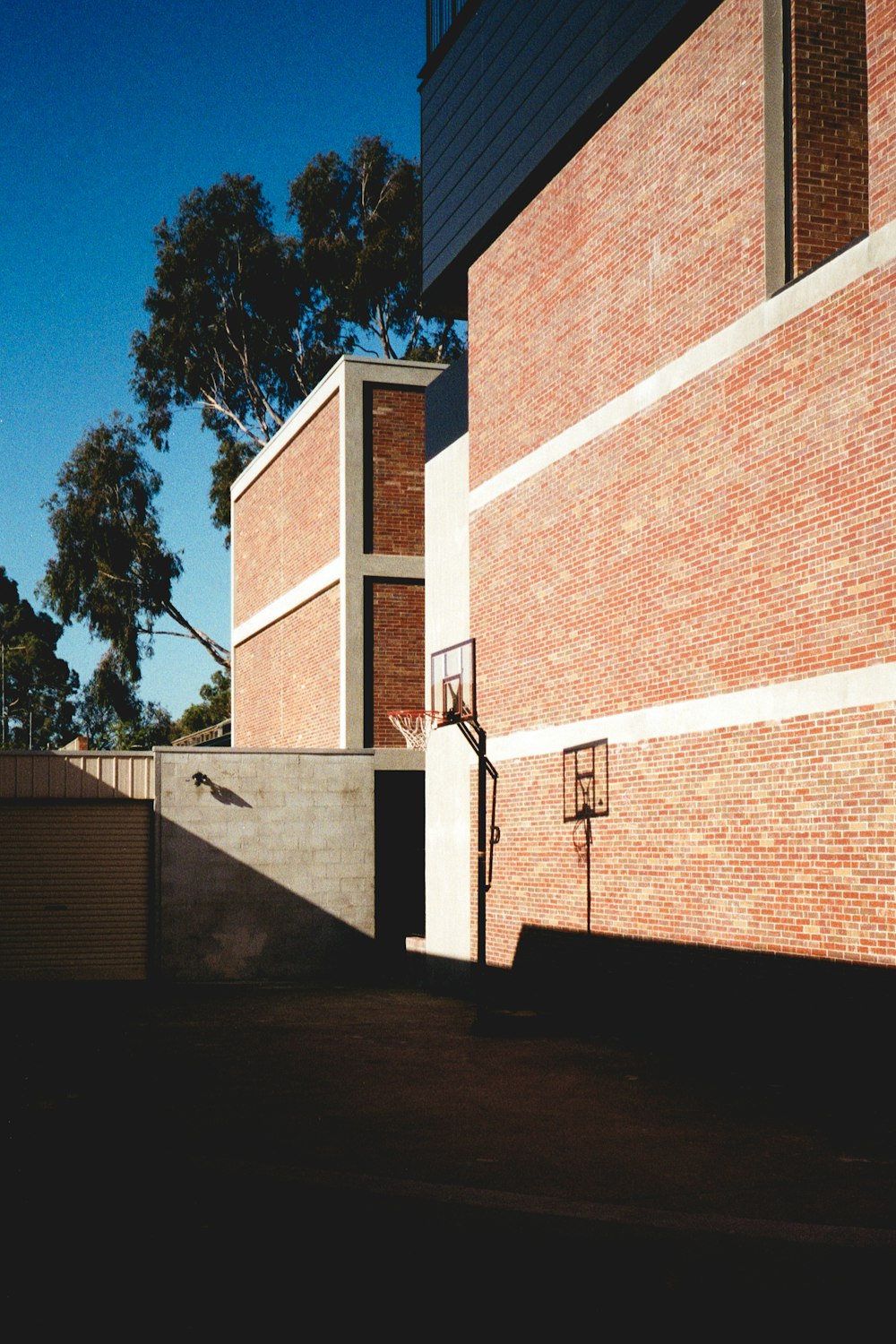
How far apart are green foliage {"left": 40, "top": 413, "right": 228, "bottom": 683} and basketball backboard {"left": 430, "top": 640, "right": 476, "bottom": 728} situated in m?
25.6

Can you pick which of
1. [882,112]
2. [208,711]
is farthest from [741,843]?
[208,711]

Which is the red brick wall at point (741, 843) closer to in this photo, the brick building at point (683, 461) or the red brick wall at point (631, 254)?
the brick building at point (683, 461)

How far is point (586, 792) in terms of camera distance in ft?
53.5

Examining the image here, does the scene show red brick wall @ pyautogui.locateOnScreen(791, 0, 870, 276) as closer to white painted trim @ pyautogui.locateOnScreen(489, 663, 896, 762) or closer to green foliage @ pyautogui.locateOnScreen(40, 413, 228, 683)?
white painted trim @ pyautogui.locateOnScreen(489, 663, 896, 762)

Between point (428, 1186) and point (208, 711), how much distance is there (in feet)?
177

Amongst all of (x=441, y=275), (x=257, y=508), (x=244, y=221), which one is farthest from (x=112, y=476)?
(x=441, y=275)

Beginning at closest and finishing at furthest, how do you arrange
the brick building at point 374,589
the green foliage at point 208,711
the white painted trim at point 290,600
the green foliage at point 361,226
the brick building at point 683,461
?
the brick building at point 683,461
the brick building at point 374,589
the white painted trim at point 290,600
the green foliage at point 361,226
the green foliage at point 208,711

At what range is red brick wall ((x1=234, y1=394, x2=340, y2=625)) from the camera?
2575cm

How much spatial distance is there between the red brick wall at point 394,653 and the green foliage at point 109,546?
2152 centimetres

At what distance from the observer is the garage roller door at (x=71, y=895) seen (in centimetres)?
2277

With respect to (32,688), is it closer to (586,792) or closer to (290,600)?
(290,600)

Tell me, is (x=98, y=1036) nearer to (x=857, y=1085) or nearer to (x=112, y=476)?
(x=857, y=1085)

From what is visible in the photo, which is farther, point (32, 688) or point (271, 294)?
point (32, 688)

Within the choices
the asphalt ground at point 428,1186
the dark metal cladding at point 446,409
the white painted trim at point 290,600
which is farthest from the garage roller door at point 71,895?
the asphalt ground at point 428,1186
